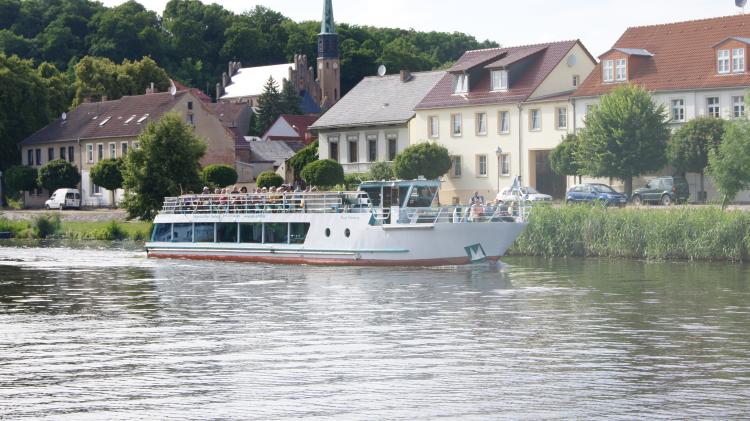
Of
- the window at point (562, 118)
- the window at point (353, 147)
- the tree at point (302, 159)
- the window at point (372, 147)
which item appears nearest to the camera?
the window at point (562, 118)

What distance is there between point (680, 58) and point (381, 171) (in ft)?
61.9

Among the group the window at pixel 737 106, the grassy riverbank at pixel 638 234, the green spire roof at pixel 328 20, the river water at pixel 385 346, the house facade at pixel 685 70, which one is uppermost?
the green spire roof at pixel 328 20

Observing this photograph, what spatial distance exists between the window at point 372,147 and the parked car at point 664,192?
24.5 meters

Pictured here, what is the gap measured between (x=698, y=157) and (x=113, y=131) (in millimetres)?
49381

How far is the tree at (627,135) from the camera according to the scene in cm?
6588

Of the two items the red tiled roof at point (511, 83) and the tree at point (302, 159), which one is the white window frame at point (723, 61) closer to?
the red tiled roof at point (511, 83)

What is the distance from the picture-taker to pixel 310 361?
24500mm

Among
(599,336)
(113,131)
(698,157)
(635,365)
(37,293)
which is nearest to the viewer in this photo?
(635,365)

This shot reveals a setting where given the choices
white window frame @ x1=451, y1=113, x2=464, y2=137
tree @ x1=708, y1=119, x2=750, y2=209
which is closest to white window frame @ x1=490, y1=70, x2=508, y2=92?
white window frame @ x1=451, y1=113, x2=464, y2=137

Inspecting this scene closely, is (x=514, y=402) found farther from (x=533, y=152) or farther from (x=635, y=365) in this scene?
(x=533, y=152)

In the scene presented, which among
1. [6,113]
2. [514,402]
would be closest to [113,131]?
[6,113]

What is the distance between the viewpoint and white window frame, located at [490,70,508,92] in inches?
3076

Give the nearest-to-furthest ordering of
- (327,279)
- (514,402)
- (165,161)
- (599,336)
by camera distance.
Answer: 1. (514,402)
2. (599,336)
3. (327,279)
4. (165,161)

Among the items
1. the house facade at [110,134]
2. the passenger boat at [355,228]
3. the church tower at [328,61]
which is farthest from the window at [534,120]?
the church tower at [328,61]
